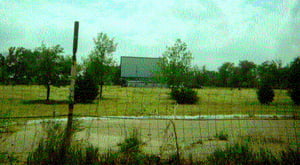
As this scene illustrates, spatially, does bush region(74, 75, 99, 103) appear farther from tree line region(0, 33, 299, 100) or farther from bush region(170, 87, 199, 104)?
bush region(170, 87, 199, 104)

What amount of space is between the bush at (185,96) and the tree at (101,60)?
8.74m

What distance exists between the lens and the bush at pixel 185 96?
20.1m

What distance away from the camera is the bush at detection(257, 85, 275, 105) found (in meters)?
19.9

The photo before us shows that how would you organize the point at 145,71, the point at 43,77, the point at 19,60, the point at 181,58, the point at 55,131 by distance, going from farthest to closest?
the point at 19,60
the point at 145,71
the point at 181,58
the point at 43,77
the point at 55,131

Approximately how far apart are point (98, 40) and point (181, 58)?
1023 cm

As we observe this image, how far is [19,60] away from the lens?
→ 246ft

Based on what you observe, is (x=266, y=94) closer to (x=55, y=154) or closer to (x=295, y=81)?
(x=295, y=81)

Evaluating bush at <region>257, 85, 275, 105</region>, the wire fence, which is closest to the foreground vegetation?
the wire fence

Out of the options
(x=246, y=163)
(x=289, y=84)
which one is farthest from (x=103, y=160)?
(x=289, y=84)

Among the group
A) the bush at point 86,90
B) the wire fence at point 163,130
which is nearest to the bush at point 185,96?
the bush at point 86,90

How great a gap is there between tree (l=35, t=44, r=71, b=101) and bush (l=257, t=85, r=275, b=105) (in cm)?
1794

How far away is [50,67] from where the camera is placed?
1770 cm

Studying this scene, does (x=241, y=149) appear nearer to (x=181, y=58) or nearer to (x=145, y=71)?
(x=181, y=58)

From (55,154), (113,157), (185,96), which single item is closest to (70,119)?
(55,154)
